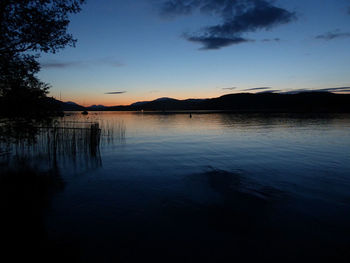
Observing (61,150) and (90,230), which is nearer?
(90,230)

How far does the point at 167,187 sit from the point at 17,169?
37.0 feet

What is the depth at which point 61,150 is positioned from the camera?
19.9 meters

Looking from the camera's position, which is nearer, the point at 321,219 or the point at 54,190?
the point at 321,219

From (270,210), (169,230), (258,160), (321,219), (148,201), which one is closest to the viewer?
(169,230)

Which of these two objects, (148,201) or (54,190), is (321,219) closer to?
(148,201)

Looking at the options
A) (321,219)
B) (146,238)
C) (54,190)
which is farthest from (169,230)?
(54,190)

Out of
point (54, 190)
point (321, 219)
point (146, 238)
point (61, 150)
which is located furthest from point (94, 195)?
point (61, 150)

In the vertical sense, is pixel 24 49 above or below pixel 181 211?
above

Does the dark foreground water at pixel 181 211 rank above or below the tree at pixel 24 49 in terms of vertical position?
below

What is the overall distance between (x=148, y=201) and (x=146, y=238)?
2.74 meters

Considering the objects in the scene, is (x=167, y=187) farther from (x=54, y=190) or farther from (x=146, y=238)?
(x=54, y=190)

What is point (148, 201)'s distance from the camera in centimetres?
952

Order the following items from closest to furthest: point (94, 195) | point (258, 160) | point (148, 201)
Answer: point (148, 201) → point (94, 195) → point (258, 160)

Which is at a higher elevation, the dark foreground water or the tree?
the tree
